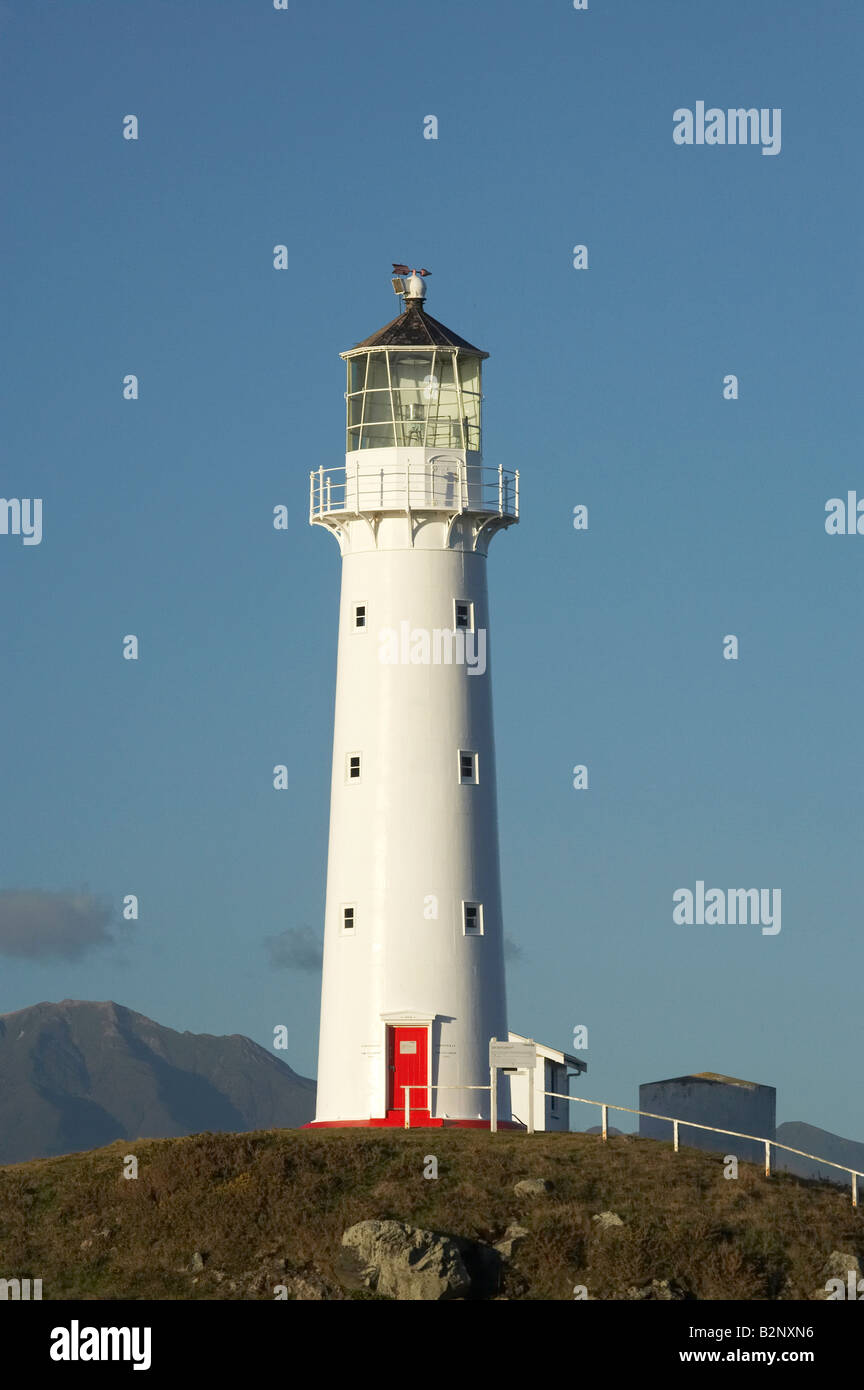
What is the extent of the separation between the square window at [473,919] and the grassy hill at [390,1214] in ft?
21.1

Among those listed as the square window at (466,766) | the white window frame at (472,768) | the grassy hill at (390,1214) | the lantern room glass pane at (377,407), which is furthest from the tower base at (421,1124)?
the lantern room glass pane at (377,407)

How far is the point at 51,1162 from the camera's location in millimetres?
57188

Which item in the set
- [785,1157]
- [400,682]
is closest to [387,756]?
[400,682]

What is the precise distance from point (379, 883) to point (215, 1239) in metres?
13.2

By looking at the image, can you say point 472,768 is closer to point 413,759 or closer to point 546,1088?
point 413,759

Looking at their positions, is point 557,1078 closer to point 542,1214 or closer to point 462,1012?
point 462,1012

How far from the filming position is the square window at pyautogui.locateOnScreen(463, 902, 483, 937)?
2473 inches

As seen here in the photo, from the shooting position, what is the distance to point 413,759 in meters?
63.4

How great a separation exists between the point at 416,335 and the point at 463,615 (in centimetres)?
741

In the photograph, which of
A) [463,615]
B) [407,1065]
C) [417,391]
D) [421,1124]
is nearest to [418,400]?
[417,391]
